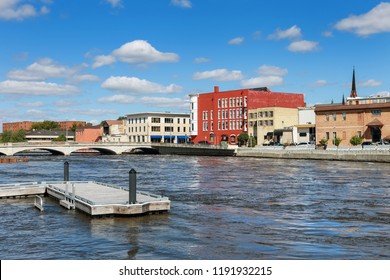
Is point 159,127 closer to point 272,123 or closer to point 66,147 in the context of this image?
point 66,147

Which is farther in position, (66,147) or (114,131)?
(114,131)

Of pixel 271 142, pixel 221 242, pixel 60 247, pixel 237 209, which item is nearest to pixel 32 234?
pixel 60 247

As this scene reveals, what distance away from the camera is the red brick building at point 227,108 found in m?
129

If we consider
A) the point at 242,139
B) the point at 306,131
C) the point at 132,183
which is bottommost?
the point at 132,183

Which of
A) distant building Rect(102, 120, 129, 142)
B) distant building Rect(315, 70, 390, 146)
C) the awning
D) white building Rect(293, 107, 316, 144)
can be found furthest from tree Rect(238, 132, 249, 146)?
Result: distant building Rect(102, 120, 129, 142)

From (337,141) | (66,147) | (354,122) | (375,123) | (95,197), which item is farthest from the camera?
(66,147)

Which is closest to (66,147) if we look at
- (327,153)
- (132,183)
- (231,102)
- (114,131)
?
(231,102)

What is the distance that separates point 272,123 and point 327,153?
33.0m

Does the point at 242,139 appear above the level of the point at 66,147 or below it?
above

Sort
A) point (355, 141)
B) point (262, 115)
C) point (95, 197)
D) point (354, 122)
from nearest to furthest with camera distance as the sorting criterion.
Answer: point (95, 197)
point (355, 141)
point (354, 122)
point (262, 115)

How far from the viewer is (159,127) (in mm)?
170250

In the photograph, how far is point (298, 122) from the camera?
122m

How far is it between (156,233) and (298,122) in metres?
105

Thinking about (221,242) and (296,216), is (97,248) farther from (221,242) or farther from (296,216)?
(296,216)
